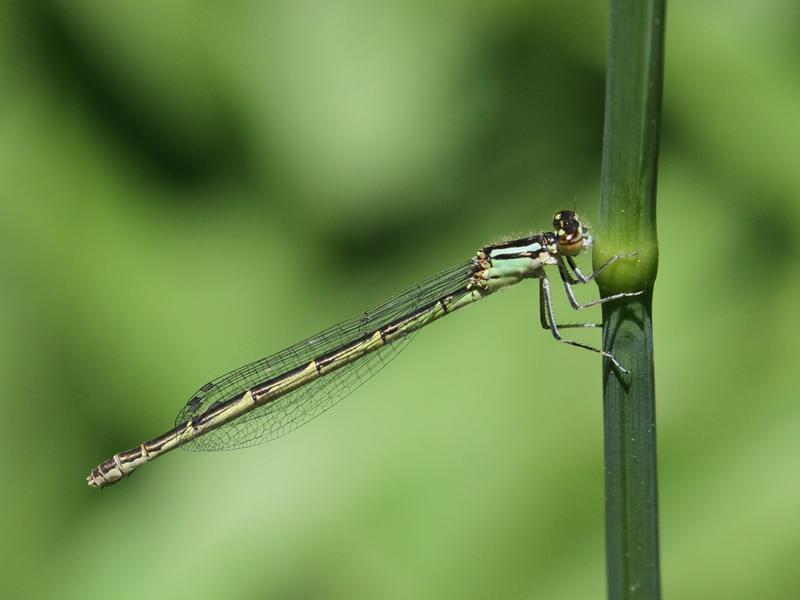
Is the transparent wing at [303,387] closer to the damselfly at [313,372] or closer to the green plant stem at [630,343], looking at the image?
the damselfly at [313,372]

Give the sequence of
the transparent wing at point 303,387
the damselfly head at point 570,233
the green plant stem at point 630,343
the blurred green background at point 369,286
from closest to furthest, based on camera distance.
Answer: the green plant stem at point 630,343 < the damselfly head at point 570,233 < the blurred green background at point 369,286 < the transparent wing at point 303,387

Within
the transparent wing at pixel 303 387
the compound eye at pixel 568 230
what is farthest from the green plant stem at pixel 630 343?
the transparent wing at pixel 303 387

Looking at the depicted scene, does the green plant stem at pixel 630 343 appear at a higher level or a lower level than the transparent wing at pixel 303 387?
lower

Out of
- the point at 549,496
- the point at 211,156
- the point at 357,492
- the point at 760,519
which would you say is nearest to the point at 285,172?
the point at 211,156

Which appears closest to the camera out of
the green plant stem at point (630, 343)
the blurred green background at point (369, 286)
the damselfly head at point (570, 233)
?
the green plant stem at point (630, 343)

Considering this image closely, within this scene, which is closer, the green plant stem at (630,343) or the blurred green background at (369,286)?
the green plant stem at (630,343)

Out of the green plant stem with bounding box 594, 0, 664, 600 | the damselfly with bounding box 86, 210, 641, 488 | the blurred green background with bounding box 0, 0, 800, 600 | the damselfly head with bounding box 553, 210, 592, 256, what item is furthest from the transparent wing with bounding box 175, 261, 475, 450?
the green plant stem with bounding box 594, 0, 664, 600

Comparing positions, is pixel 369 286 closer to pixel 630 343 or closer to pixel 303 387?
pixel 303 387

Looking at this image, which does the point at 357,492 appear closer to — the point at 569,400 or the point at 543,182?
the point at 569,400
